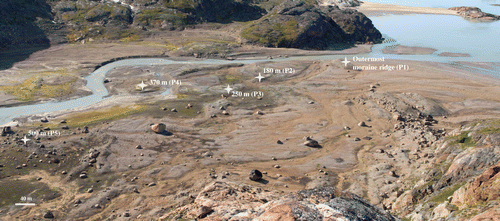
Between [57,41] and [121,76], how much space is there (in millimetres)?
32944

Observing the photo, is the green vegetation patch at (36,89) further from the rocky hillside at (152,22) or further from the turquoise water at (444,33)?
the turquoise water at (444,33)

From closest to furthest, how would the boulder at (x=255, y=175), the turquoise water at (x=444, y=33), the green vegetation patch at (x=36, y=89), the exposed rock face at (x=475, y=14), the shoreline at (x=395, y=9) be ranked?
the boulder at (x=255, y=175)
the green vegetation patch at (x=36, y=89)
the turquoise water at (x=444, y=33)
the exposed rock face at (x=475, y=14)
the shoreline at (x=395, y=9)

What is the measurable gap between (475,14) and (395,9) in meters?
32.5

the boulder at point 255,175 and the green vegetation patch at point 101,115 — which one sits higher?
the green vegetation patch at point 101,115

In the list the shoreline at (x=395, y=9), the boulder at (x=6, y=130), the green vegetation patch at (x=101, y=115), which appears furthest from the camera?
the shoreline at (x=395, y=9)

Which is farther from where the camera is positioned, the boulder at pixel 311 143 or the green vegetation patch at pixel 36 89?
the green vegetation patch at pixel 36 89

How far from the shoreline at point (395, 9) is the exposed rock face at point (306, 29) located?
180 ft

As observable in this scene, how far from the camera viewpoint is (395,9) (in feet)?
523

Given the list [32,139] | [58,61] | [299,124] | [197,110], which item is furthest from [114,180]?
[58,61]

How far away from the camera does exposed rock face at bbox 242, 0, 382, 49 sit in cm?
9019

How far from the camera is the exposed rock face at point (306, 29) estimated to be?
9019 centimetres

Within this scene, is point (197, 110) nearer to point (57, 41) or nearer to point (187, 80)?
point (187, 80)

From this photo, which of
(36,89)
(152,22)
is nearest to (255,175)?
(36,89)

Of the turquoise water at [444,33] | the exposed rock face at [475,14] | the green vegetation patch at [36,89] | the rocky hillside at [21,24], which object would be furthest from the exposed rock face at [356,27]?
the rocky hillside at [21,24]
